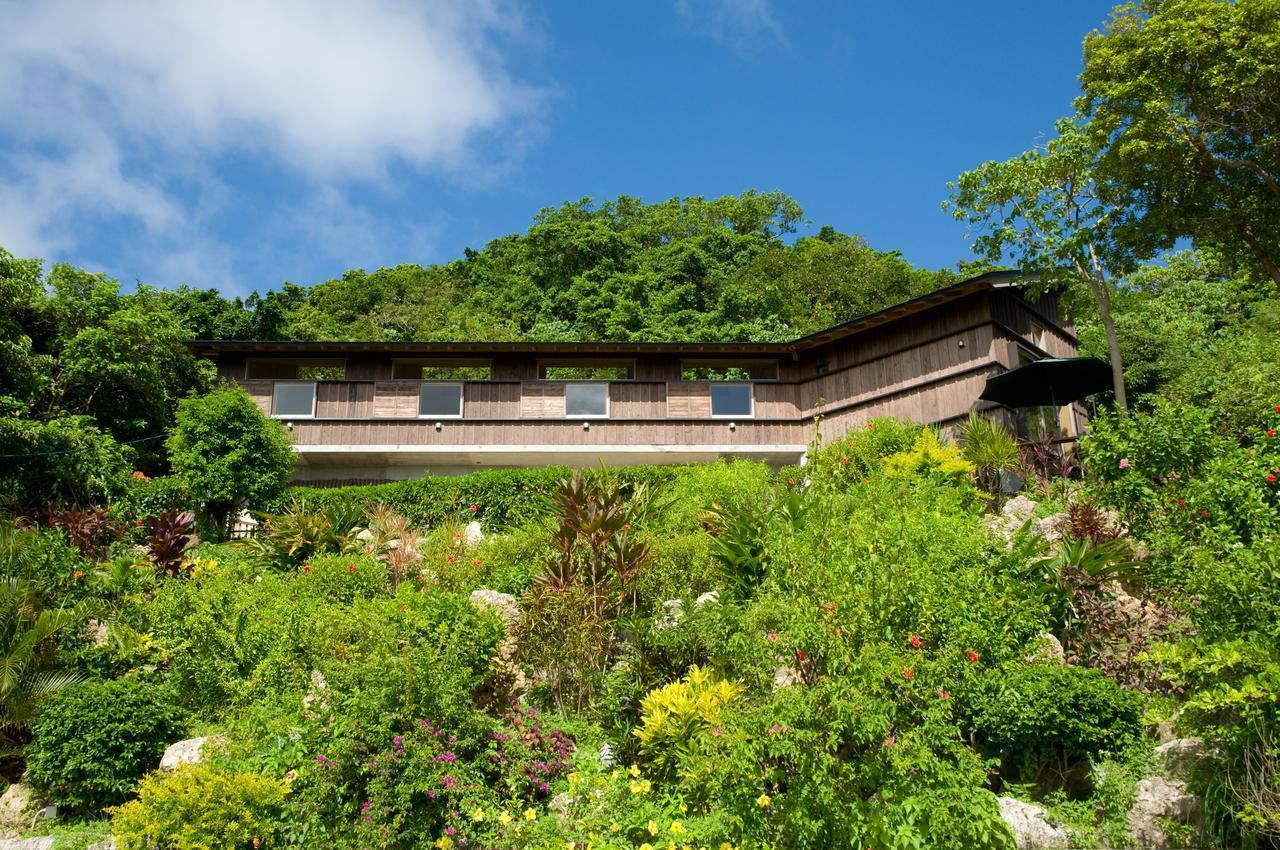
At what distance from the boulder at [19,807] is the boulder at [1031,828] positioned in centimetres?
911

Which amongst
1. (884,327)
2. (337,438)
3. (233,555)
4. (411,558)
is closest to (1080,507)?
(411,558)

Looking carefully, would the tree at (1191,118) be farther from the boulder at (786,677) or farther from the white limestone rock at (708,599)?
the boulder at (786,677)

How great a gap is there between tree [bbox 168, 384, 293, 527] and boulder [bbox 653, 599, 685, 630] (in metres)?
9.54

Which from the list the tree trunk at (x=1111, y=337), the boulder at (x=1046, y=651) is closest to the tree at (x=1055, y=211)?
the tree trunk at (x=1111, y=337)

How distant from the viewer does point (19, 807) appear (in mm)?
9805

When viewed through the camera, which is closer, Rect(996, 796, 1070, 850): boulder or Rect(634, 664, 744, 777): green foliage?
Rect(996, 796, 1070, 850): boulder

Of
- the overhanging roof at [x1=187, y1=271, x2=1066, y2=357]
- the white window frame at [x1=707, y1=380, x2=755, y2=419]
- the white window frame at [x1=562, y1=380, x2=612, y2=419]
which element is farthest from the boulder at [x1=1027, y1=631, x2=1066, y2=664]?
the white window frame at [x1=562, y1=380, x2=612, y2=419]

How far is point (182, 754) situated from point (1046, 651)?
8352 millimetres

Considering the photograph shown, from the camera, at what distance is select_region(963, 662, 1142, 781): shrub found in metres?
8.08

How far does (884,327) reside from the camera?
21.2m

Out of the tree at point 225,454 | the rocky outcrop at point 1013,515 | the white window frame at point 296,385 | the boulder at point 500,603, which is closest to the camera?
the boulder at point 500,603

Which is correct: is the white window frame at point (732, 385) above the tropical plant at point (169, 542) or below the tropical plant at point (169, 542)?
above

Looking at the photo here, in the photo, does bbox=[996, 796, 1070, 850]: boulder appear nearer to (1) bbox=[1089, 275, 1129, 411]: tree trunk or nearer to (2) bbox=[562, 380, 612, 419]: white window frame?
(1) bbox=[1089, 275, 1129, 411]: tree trunk

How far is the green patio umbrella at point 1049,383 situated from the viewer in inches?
663
